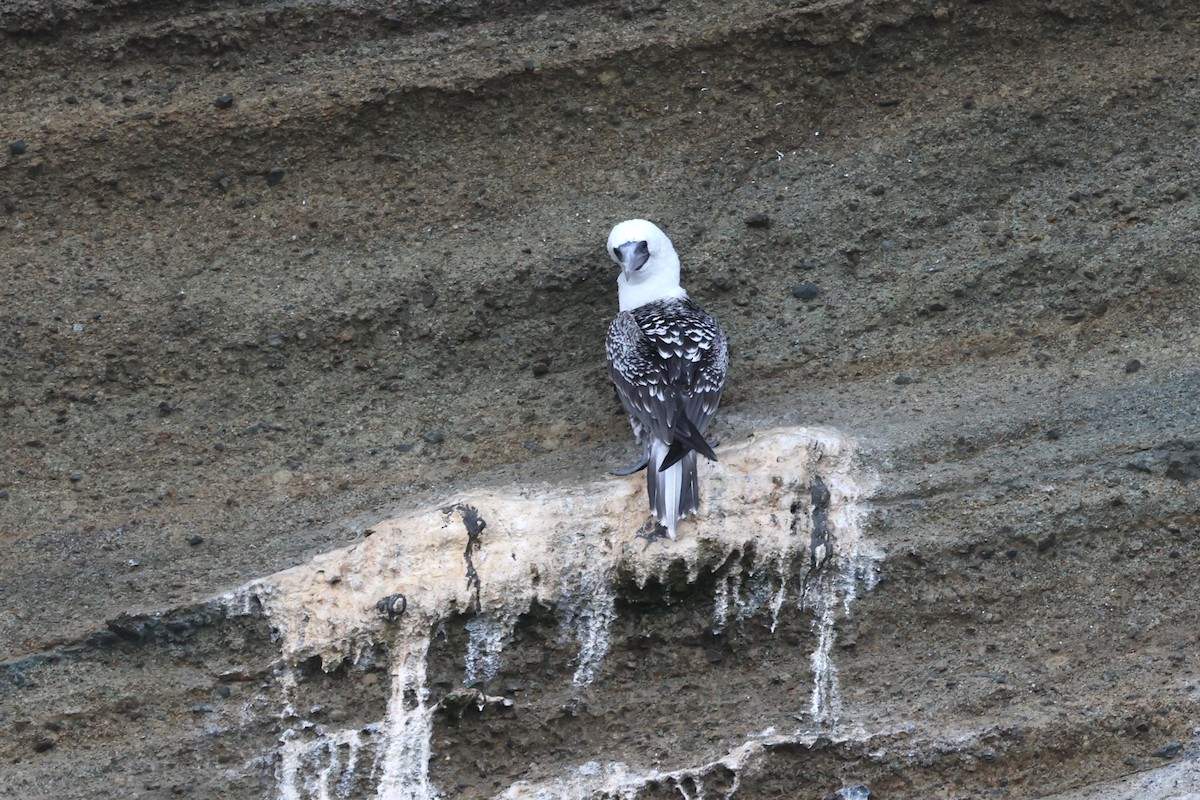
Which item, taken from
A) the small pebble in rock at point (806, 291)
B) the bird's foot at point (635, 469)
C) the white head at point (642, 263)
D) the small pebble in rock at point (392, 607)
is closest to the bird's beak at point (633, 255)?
the white head at point (642, 263)

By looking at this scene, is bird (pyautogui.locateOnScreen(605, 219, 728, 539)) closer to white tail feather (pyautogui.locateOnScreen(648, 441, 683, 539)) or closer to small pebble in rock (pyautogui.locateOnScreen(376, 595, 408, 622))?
white tail feather (pyautogui.locateOnScreen(648, 441, 683, 539))

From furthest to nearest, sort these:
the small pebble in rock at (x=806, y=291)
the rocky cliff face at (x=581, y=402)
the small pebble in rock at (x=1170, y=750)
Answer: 1. the small pebble in rock at (x=806, y=291)
2. the rocky cliff face at (x=581, y=402)
3. the small pebble in rock at (x=1170, y=750)

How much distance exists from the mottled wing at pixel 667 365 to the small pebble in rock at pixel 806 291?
0.80 metres

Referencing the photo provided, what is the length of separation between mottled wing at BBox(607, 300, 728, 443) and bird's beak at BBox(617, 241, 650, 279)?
0.26 meters

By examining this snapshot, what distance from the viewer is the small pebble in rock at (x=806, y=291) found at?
733cm

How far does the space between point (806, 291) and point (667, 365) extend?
53.9 inches

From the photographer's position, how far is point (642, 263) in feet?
22.5

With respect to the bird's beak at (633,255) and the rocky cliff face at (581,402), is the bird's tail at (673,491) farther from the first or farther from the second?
the bird's beak at (633,255)

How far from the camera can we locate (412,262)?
24.5ft

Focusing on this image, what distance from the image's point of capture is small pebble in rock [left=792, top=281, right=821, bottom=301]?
24.1ft

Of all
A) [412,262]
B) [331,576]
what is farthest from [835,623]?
[412,262]

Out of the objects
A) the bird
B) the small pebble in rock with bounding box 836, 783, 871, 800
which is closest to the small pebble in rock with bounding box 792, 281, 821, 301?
the bird

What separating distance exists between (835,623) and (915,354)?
5.38 feet

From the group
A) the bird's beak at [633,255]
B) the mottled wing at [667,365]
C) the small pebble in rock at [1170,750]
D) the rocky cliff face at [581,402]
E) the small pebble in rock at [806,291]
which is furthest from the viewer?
the small pebble in rock at [806,291]
